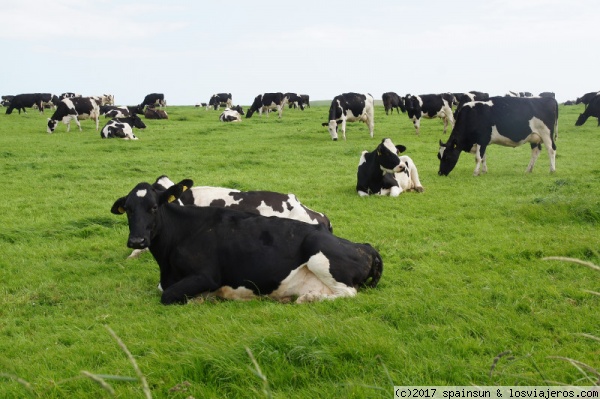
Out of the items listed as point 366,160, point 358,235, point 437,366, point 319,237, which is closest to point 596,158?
point 366,160

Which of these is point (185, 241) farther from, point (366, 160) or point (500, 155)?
point (500, 155)

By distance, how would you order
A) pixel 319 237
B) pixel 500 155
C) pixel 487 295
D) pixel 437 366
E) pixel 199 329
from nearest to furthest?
pixel 437 366 < pixel 199 329 < pixel 487 295 < pixel 319 237 < pixel 500 155

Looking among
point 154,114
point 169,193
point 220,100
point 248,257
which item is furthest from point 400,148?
point 220,100

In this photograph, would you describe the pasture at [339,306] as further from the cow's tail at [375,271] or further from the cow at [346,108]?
the cow at [346,108]

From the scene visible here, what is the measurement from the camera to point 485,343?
503 centimetres

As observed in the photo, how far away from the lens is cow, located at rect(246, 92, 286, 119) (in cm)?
4631

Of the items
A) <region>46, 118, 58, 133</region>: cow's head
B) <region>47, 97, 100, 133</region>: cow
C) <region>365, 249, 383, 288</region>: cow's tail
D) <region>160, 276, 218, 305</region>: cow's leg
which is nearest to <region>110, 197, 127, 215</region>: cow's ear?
<region>160, 276, 218, 305</region>: cow's leg

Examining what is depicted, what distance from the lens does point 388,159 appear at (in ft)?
45.6

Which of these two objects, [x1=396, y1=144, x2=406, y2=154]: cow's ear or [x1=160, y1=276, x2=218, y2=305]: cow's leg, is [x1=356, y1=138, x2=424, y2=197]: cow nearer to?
[x1=396, y1=144, x2=406, y2=154]: cow's ear

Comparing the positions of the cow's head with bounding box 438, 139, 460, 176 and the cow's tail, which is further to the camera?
the cow's head with bounding box 438, 139, 460, 176

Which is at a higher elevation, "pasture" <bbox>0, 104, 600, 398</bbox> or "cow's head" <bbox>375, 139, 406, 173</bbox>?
"cow's head" <bbox>375, 139, 406, 173</bbox>

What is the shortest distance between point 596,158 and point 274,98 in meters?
30.3

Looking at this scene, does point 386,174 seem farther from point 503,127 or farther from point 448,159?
point 503,127

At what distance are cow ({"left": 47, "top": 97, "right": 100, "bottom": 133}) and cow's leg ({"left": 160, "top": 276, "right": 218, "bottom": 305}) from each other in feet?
89.8
